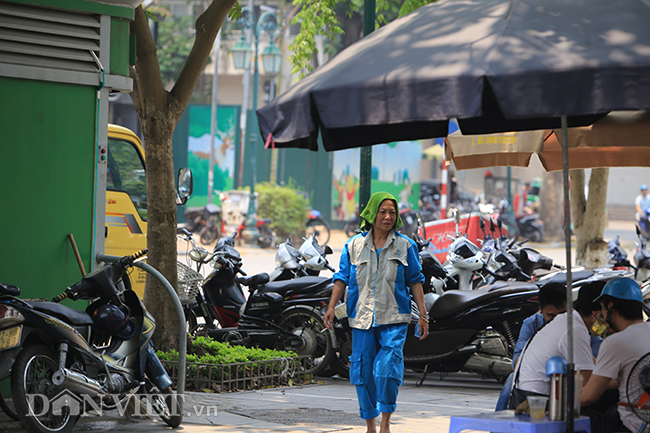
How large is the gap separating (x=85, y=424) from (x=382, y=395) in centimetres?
209

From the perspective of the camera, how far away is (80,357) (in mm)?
4871

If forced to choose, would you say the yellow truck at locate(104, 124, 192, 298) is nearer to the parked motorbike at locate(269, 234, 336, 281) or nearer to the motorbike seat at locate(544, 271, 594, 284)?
the parked motorbike at locate(269, 234, 336, 281)

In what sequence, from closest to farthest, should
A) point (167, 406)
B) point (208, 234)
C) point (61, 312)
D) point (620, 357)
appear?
point (620, 357), point (61, 312), point (167, 406), point (208, 234)

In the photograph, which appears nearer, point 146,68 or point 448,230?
point 146,68

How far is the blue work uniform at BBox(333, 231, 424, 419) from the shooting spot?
538 cm

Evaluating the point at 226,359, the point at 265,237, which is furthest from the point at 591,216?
the point at 265,237

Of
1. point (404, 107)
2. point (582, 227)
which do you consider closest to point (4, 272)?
point (404, 107)

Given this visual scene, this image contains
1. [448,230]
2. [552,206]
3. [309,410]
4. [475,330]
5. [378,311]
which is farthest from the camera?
[552,206]

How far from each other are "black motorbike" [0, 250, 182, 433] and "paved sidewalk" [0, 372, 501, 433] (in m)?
0.37

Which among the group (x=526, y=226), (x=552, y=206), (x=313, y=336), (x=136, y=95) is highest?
(x=136, y=95)

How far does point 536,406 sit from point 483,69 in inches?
57.8

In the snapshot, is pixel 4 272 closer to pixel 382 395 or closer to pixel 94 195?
pixel 94 195

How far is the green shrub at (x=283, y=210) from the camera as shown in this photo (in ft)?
80.1

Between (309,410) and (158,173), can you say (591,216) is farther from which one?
(158,173)
